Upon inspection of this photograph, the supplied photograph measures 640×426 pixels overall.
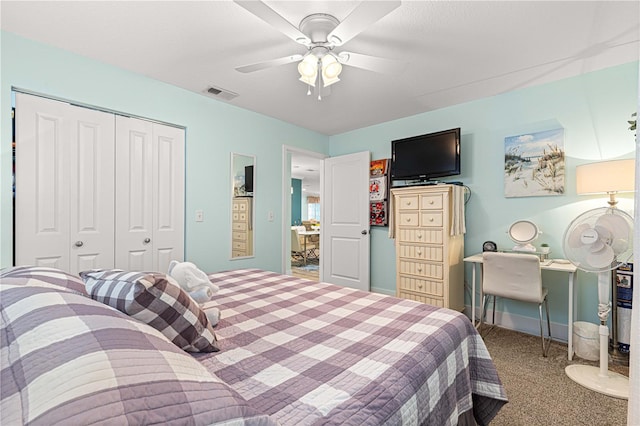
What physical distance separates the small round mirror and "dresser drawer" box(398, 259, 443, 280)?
747 millimetres

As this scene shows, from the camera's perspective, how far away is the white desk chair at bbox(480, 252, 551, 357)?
7.84 ft

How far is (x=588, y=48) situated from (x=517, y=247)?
1.72 m

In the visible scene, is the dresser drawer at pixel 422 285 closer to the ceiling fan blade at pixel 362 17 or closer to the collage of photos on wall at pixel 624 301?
the collage of photos on wall at pixel 624 301

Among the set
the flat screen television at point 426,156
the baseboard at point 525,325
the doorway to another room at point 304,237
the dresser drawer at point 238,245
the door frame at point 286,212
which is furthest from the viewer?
the doorway to another room at point 304,237

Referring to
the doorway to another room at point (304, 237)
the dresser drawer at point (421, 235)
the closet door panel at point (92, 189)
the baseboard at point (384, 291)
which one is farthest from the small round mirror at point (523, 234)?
the closet door panel at point (92, 189)

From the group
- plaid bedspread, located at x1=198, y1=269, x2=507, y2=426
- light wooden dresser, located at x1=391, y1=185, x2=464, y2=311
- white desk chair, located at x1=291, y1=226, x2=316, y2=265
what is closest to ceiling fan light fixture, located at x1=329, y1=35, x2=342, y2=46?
plaid bedspread, located at x1=198, y1=269, x2=507, y2=426

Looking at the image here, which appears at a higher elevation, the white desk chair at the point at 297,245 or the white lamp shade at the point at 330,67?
the white lamp shade at the point at 330,67

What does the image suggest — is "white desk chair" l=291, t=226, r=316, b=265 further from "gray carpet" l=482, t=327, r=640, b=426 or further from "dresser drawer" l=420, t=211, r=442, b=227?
"gray carpet" l=482, t=327, r=640, b=426

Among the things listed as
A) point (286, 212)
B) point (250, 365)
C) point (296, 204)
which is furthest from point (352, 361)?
point (296, 204)

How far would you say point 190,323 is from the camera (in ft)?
3.36

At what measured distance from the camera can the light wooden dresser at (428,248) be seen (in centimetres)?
300

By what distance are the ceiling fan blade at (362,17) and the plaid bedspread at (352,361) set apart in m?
1.47

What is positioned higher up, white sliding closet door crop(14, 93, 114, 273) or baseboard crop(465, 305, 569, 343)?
white sliding closet door crop(14, 93, 114, 273)

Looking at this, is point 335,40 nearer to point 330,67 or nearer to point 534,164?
point 330,67
